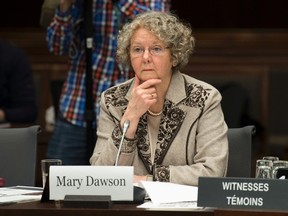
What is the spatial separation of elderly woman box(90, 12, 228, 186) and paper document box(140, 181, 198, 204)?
459 millimetres

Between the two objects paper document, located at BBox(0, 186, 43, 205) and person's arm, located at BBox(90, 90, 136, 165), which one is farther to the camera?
person's arm, located at BBox(90, 90, 136, 165)

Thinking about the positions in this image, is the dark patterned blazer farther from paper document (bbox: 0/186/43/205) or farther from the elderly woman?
paper document (bbox: 0/186/43/205)

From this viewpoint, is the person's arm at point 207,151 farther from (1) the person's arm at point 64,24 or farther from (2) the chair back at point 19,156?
(1) the person's arm at point 64,24

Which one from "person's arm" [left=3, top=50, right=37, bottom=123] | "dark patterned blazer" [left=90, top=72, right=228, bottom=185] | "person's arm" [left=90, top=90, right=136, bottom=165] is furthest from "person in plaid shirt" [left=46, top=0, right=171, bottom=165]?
"person's arm" [left=3, top=50, right=37, bottom=123]

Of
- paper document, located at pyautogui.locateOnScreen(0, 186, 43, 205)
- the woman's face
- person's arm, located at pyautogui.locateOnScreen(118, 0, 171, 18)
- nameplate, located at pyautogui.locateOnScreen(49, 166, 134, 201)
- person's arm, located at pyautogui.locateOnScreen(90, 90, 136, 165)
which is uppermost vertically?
person's arm, located at pyautogui.locateOnScreen(118, 0, 171, 18)

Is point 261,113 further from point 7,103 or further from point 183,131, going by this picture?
point 183,131

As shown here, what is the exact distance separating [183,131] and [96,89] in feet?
3.51

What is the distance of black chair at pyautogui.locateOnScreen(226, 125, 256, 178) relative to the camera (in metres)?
4.19

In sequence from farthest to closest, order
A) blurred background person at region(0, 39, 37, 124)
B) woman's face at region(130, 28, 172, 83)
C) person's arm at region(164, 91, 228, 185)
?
1. blurred background person at region(0, 39, 37, 124)
2. woman's face at region(130, 28, 172, 83)
3. person's arm at region(164, 91, 228, 185)

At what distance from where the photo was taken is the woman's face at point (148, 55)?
4.10 metres

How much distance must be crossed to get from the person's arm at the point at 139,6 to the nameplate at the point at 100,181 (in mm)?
1774

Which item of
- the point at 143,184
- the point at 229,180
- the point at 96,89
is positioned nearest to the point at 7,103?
the point at 96,89

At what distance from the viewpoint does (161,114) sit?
416cm

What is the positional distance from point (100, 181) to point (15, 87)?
340 centimetres
